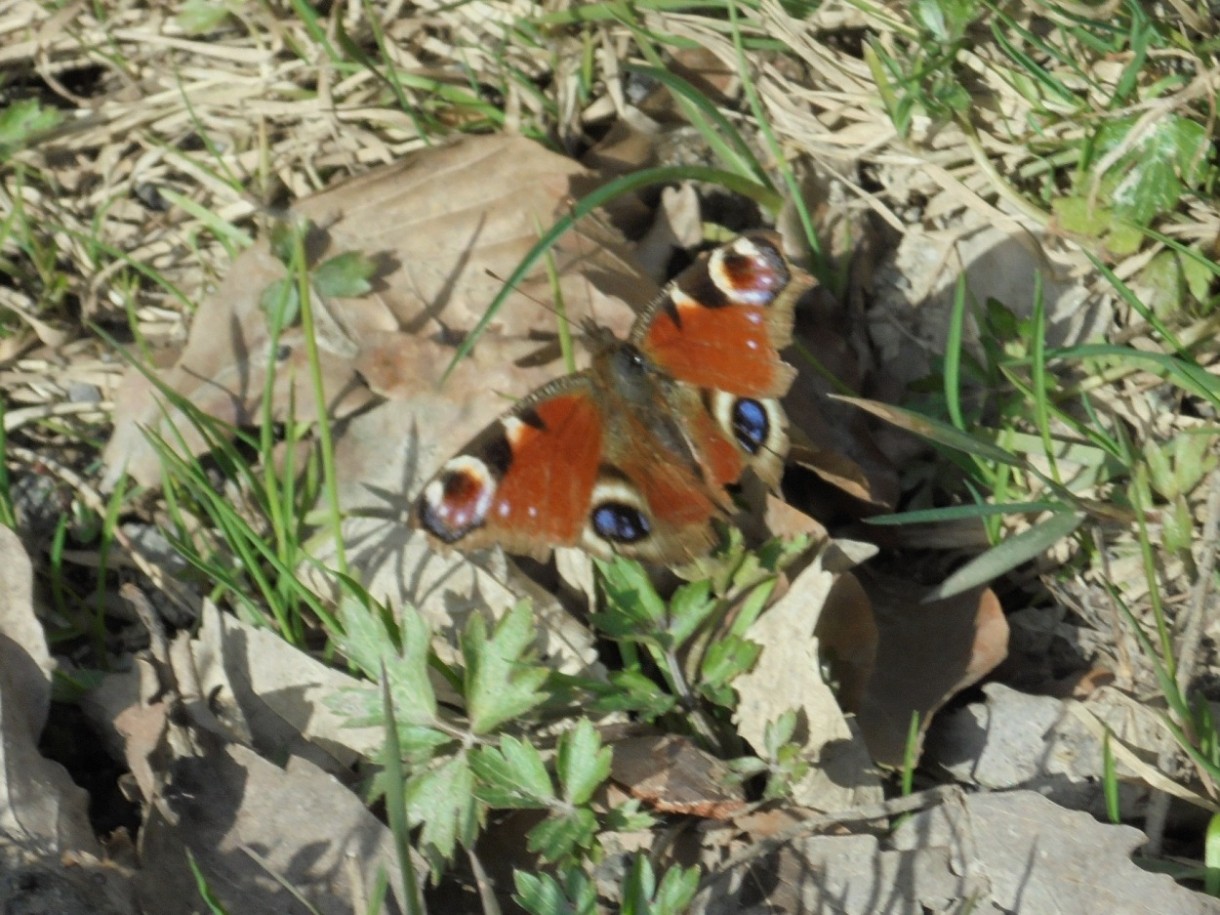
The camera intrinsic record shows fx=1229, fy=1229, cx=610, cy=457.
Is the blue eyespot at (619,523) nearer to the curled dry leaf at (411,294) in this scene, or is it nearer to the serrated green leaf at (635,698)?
the serrated green leaf at (635,698)

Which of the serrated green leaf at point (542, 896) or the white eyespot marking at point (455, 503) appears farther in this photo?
the white eyespot marking at point (455, 503)

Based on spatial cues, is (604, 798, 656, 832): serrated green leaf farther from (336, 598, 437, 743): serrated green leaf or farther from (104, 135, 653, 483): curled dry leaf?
(104, 135, 653, 483): curled dry leaf

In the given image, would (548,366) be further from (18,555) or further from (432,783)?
(18,555)

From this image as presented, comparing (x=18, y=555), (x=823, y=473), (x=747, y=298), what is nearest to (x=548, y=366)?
(x=747, y=298)

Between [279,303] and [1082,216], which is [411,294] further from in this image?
[1082,216]

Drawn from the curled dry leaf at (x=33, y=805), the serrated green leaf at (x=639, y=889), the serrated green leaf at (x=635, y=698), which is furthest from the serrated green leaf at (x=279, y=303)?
the serrated green leaf at (x=639, y=889)
